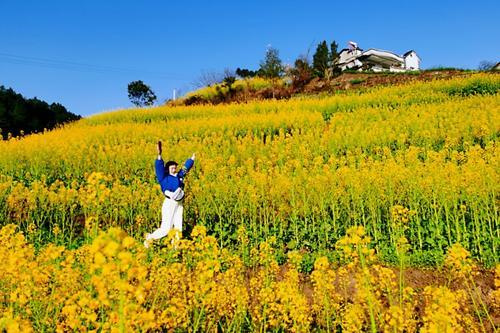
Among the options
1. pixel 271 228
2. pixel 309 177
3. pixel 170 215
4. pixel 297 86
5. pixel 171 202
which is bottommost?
pixel 271 228

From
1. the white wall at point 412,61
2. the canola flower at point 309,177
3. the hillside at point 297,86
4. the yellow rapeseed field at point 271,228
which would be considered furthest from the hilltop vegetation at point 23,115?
the white wall at point 412,61

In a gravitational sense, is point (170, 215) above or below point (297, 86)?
below

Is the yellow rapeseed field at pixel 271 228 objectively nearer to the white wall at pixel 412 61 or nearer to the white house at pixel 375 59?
the white house at pixel 375 59

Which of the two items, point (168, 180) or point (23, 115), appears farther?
point (23, 115)

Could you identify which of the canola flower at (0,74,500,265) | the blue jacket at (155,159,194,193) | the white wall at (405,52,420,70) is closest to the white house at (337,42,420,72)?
the white wall at (405,52,420,70)

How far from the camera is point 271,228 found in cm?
745

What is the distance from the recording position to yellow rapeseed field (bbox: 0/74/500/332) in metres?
2.95

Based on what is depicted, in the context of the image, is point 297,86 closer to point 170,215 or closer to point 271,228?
point 271,228

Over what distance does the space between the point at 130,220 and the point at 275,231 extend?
9.98ft

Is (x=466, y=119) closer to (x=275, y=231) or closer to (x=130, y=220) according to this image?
(x=275, y=231)

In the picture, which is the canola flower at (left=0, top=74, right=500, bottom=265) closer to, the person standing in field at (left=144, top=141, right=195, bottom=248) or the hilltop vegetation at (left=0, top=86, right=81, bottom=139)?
the person standing in field at (left=144, top=141, right=195, bottom=248)

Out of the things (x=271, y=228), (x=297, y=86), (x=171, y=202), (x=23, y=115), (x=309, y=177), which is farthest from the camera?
(x=23, y=115)

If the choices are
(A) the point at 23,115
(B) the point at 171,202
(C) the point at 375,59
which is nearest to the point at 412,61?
(C) the point at 375,59

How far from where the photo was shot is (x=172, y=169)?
7.26 metres
